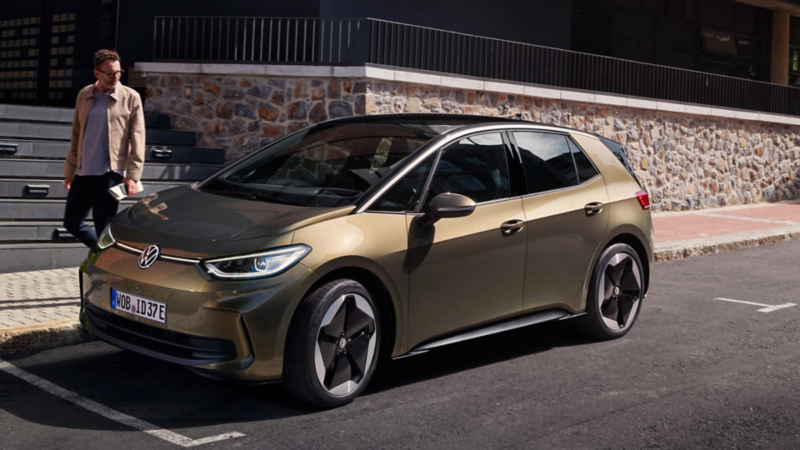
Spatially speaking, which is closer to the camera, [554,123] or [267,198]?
[267,198]

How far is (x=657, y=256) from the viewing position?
11203 millimetres

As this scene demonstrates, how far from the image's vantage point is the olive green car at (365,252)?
4379 mm

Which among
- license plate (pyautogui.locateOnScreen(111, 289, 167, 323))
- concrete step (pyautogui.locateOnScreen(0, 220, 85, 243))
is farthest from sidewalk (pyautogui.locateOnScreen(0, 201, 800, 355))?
license plate (pyautogui.locateOnScreen(111, 289, 167, 323))

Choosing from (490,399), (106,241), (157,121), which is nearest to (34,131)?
(157,121)

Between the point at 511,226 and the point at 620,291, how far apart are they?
1.47m

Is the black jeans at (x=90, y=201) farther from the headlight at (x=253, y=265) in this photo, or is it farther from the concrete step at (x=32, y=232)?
the headlight at (x=253, y=265)

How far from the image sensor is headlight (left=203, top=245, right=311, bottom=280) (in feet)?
14.3

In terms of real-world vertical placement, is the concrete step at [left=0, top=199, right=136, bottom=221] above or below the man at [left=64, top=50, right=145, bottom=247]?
below

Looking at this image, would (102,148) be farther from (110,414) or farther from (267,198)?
(110,414)

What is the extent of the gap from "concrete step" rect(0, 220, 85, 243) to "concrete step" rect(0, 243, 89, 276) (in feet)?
0.52

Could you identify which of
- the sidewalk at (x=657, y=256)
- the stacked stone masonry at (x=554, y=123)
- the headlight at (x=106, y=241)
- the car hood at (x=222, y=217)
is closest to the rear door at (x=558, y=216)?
the car hood at (x=222, y=217)

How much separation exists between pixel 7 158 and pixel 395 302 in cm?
670

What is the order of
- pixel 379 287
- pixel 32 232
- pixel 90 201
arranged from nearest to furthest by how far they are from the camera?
1. pixel 379 287
2. pixel 90 201
3. pixel 32 232

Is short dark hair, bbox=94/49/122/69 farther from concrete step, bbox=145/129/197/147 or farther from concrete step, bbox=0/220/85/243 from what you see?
concrete step, bbox=145/129/197/147
